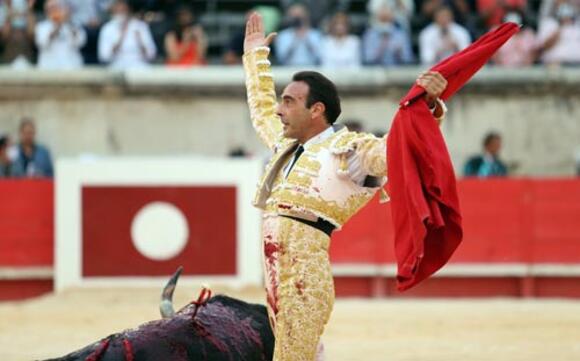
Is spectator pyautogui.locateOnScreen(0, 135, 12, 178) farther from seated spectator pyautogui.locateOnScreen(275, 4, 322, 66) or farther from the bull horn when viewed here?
the bull horn

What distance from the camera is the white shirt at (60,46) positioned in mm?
12492

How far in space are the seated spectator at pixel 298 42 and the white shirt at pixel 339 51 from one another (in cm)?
7

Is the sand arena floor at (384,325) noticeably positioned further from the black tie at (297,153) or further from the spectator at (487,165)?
the black tie at (297,153)

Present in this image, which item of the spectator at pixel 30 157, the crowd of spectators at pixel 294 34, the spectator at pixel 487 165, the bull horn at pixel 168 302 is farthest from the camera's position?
the crowd of spectators at pixel 294 34

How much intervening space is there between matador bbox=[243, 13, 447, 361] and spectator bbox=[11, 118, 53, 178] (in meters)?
7.08

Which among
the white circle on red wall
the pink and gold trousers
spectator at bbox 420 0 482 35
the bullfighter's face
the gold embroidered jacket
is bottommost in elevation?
the white circle on red wall

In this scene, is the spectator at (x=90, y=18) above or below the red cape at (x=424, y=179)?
above

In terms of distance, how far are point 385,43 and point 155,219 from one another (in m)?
2.56

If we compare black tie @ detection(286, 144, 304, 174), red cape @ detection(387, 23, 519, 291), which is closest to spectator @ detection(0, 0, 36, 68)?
black tie @ detection(286, 144, 304, 174)

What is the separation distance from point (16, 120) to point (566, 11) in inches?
181

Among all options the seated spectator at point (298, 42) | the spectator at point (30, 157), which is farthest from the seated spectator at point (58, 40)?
the seated spectator at point (298, 42)

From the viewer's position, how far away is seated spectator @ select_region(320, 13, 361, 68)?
41.4 ft

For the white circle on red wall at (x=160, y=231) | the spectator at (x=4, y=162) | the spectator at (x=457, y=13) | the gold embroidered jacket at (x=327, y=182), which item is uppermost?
the spectator at (x=457, y=13)

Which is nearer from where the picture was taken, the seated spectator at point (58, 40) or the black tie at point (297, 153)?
the black tie at point (297, 153)
